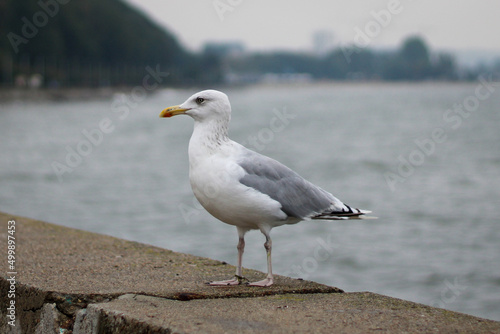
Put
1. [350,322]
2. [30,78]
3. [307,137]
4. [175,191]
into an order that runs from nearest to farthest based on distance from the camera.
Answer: [350,322]
[175,191]
[307,137]
[30,78]

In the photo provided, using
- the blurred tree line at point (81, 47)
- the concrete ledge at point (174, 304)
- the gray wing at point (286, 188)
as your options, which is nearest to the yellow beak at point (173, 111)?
the gray wing at point (286, 188)

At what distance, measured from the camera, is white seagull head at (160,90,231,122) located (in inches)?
155

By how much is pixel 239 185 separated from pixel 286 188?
0.34 meters

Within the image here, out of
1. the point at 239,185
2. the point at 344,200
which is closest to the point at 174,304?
the point at 239,185

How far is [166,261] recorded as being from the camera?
14.1 feet

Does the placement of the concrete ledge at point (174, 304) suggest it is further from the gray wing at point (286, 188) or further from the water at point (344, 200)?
the water at point (344, 200)

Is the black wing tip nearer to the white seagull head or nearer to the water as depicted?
the white seagull head

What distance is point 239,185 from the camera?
373 centimetres

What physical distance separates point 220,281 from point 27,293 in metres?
1.05

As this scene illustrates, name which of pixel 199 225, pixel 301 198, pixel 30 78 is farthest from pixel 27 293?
pixel 30 78

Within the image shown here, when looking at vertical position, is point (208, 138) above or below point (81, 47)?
below

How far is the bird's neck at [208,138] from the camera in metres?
3.86

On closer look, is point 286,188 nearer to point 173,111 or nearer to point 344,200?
point 173,111

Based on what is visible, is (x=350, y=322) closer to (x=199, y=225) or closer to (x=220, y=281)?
(x=220, y=281)
